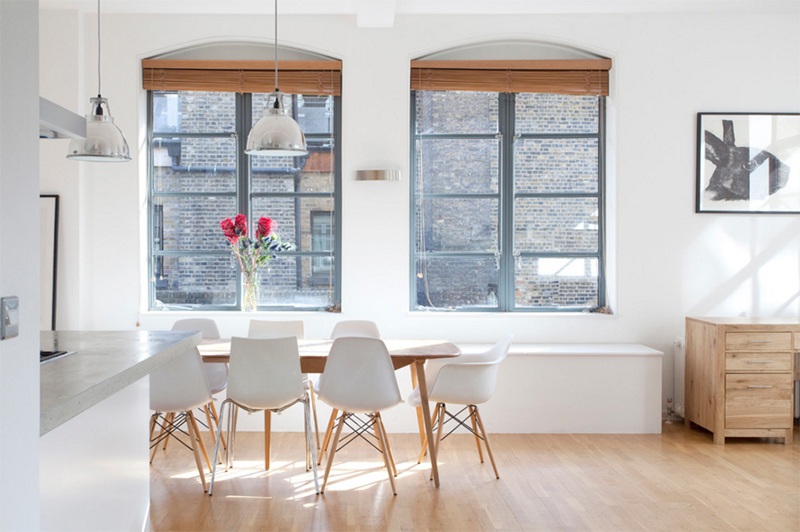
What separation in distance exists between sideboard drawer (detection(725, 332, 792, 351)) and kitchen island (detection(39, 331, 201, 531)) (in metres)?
3.69

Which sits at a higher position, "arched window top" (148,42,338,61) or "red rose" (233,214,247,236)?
"arched window top" (148,42,338,61)

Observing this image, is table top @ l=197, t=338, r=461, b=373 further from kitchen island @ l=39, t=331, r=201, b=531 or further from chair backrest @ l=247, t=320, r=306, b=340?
kitchen island @ l=39, t=331, r=201, b=531

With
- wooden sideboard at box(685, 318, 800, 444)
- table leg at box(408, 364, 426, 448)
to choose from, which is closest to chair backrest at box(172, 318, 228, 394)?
table leg at box(408, 364, 426, 448)

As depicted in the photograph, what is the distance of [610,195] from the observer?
5270 millimetres

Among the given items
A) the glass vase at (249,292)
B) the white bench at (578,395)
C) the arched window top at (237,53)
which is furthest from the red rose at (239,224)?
the white bench at (578,395)

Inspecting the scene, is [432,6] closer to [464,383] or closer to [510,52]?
[510,52]

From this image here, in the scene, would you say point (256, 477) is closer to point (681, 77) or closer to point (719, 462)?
point (719, 462)

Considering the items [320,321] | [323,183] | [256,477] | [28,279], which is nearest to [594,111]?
[323,183]

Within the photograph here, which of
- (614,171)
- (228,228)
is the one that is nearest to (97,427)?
(228,228)

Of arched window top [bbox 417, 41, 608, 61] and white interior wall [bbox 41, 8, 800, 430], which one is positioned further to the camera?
arched window top [bbox 417, 41, 608, 61]

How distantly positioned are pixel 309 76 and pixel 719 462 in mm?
4034

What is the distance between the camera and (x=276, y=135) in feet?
11.7

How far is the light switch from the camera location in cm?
117

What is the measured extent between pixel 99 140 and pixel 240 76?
2.18 m
